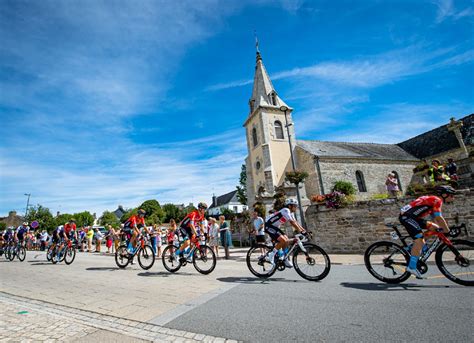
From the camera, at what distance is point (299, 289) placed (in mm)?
4641

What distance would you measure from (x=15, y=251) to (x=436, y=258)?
61.4 feet

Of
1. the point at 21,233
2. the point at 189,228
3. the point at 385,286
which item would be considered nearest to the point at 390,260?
the point at 385,286

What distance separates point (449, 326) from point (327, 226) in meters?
8.02

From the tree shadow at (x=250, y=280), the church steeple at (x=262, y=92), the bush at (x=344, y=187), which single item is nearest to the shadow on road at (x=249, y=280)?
the tree shadow at (x=250, y=280)

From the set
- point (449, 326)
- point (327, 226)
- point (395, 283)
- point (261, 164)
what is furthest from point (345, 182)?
point (449, 326)

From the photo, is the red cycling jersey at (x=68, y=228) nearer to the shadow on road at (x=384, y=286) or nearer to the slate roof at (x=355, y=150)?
the shadow on road at (x=384, y=286)

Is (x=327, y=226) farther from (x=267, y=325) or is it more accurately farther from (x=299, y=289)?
(x=267, y=325)

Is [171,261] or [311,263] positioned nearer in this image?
[311,263]

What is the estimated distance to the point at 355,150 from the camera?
32.1 meters

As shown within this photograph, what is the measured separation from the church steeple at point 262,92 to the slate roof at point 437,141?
823 inches

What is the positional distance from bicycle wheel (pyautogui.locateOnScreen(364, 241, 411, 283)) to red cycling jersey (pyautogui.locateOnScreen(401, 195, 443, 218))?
719 mm

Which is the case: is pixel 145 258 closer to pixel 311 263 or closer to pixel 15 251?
pixel 311 263

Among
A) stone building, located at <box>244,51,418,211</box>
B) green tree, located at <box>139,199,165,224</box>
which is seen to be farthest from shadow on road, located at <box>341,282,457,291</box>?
green tree, located at <box>139,199,165,224</box>

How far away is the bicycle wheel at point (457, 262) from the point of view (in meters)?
4.16
